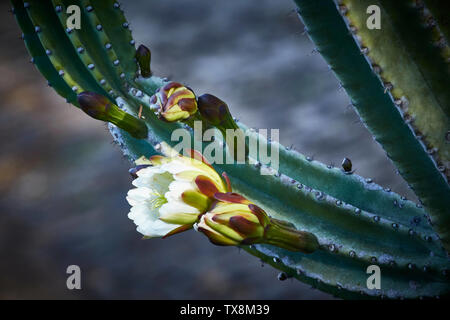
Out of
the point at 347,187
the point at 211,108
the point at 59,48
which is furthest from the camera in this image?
the point at 59,48

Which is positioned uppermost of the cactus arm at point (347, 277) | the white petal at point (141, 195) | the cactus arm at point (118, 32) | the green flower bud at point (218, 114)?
the cactus arm at point (118, 32)

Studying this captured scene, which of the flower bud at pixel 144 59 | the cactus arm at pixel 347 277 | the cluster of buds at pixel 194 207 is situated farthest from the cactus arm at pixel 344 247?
the flower bud at pixel 144 59

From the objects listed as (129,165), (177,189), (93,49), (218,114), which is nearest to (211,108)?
(218,114)

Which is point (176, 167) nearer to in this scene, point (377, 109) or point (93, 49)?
point (377, 109)

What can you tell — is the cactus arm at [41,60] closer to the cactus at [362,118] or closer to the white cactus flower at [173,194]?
the cactus at [362,118]

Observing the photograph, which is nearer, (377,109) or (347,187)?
(377,109)

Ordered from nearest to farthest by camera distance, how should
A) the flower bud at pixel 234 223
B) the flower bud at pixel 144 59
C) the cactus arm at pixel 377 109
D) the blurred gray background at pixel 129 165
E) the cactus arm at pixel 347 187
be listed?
Answer: the flower bud at pixel 234 223 → the cactus arm at pixel 377 109 → the cactus arm at pixel 347 187 → the flower bud at pixel 144 59 → the blurred gray background at pixel 129 165
